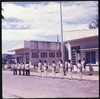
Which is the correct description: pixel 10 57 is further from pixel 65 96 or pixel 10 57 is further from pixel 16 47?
pixel 65 96

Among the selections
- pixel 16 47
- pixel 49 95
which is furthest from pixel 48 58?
pixel 49 95

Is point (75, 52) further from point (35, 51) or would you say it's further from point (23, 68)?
point (35, 51)

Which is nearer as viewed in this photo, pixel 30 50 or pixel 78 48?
pixel 78 48

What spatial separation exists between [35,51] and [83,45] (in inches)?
294

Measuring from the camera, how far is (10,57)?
29.9 m

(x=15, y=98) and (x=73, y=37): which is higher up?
(x=73, y=37)

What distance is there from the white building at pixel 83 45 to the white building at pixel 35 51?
12.4ft

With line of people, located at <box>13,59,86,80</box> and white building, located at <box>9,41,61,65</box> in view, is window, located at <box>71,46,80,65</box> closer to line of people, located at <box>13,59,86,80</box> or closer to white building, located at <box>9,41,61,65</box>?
line of people, located at <box>13,59,86,80</box>

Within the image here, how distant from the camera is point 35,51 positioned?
2762 cm

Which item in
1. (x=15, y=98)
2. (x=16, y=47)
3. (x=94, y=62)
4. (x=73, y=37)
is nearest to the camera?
(x=15, y=98)

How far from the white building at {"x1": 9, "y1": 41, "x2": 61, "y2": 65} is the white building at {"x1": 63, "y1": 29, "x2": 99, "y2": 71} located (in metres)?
3.79

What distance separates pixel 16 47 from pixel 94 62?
36.1 ft

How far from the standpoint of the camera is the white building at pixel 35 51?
2689cm

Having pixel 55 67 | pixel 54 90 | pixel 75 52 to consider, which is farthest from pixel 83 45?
pixel 54 90
